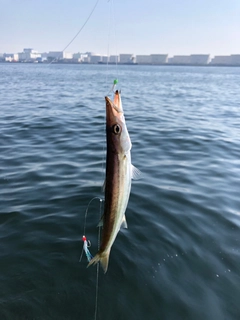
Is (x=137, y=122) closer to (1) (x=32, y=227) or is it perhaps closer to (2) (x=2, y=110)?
(2) (x=2, y=110)

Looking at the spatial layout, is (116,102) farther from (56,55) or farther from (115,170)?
(56,55)

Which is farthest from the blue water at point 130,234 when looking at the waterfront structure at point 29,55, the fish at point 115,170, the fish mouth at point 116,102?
the waterfront structure at point 29,55

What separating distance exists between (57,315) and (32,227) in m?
2.20

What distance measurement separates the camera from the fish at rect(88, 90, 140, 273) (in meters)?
2.80

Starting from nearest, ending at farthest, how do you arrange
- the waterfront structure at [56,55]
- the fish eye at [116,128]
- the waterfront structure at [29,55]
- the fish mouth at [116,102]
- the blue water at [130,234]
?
1. the fish mouth at [116,102]
2. the fish eye at [116,128]
3. the blue water at [130,234]
4. the waterfront structure at [56,55]
5. the waterfront structure at [29,55]

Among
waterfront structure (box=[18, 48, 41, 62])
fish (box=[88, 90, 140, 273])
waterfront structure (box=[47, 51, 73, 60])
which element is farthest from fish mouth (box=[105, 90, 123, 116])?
waterfront structure (box=[18, 48, 41, 62])

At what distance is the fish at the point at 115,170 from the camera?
280 cm

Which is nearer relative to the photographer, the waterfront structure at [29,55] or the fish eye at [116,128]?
the fish eye at [116,128]

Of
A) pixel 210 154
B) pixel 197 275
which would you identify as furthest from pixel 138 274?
pixel 210 154

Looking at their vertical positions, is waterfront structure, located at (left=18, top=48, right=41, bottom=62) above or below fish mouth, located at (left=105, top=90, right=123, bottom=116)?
below

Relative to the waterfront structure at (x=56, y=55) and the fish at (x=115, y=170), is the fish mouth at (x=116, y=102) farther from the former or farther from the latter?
the waterfront structure at (x=56, y=55)

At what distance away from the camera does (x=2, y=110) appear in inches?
735

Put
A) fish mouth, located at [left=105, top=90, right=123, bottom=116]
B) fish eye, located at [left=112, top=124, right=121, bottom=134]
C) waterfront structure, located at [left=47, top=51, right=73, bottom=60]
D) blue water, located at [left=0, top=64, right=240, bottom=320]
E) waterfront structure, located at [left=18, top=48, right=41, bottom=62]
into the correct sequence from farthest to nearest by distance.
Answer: waterfront structure, located at [left=18, top=48, right=41, bottom=62] < waterfront structure, located at [left=47, top=51, right=73, bottom=60] < blue water, located at [left=0, top=64, right=240, bottom=320] < fish eye, located at [left=112, top=124, right=121, bottom=134] < fish mouth, located at [left=105, top=90, right=123, bottom=116]

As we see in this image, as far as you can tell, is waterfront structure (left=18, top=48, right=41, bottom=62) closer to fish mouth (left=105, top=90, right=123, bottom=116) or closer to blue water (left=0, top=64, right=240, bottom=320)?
blue water (left=0, top=64, right=240, bottom=320)
